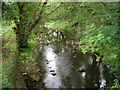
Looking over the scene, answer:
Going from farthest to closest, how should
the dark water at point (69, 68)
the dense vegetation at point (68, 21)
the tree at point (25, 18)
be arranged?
the tree at point (25, 18), the dark water at point (69, 68), the dense vegetation at point (68, 21)

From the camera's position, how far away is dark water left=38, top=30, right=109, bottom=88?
10742mm

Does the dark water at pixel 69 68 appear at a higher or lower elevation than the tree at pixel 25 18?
lower

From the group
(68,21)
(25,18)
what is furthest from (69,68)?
(25,18)

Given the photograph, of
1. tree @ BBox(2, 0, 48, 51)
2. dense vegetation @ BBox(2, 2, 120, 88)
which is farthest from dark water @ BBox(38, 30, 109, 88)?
tree @ BBox(2, 0, 48, 51)

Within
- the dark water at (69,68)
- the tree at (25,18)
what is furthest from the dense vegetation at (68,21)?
the dark water at (69,68)

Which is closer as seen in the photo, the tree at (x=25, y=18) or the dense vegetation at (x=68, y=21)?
the dense vegetation at (x=68, y=21)

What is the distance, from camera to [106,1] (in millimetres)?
5895

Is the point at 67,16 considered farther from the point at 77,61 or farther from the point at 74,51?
the point at 74,51

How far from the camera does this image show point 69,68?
12.8 m

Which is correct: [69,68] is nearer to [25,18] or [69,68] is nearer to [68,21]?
[68,21]

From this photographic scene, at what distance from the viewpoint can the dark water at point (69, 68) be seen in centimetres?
1074

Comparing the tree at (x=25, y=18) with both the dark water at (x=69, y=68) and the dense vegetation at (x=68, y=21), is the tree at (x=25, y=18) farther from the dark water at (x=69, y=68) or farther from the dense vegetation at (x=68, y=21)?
the dark water at (x=69, y=68)

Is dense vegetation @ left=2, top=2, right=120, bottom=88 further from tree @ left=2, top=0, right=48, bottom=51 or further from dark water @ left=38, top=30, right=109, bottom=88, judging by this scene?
dark water @ left=38, top=30, right=109, bottom=88

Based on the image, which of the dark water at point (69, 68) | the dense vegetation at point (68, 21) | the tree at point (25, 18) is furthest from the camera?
the tree at point (25, 18)
